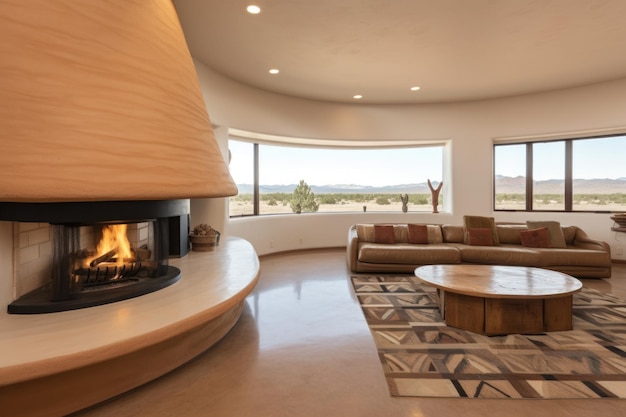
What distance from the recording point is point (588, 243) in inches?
180

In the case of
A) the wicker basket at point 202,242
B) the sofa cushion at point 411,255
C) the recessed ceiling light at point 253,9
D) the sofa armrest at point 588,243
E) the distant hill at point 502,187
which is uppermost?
the recessed ceiling light at point 253,9

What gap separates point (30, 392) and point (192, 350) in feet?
2.81

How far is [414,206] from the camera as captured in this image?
23.1ft

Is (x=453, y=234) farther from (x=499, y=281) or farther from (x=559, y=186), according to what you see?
(x=559, y=186)

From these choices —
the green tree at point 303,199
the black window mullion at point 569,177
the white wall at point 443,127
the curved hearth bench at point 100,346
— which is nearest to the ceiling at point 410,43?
the white wall at point 443,127

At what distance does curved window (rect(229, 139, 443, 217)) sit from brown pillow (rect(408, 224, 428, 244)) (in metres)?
1.76

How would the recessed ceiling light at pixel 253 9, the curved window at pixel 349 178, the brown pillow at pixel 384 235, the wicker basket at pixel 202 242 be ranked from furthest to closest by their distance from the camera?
1. the curved window at pixel 349 178
2. the brown pillow at pixel 384 235
3. the wicker basket at pixel 202 242
4. the recessed ceiling light at pixel 253 9

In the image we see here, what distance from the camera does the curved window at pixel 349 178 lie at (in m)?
6.48

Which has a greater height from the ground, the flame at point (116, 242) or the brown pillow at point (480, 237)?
the flame at point (116, 242)

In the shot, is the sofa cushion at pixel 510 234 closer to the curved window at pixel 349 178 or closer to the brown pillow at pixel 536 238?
the brown pillow at pixel 536 238

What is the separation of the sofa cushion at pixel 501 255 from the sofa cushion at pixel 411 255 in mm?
184

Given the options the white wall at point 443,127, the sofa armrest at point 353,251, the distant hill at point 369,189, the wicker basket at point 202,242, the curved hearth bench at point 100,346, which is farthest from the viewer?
the distant hill at point 369,189

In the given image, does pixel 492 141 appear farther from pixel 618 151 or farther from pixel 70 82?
pixel 70 82

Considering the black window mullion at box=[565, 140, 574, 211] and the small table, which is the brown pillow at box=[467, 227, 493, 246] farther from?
the black window mullion at box=[565, 140, 574, 211]
